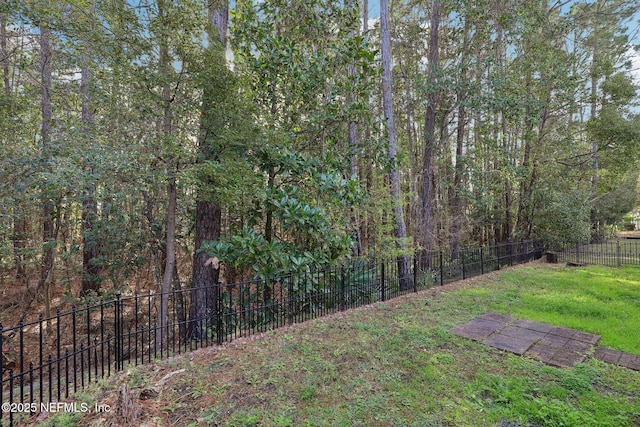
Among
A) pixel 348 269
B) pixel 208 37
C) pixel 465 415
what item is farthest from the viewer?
pixel 348 269

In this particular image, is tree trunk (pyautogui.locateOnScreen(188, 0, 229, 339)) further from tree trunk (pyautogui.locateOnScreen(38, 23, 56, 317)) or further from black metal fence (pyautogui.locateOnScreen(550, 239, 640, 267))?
black metal fence (pyautogui.locateOnScreen(550, 239, 640, 267))

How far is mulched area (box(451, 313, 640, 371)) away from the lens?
11.3ft

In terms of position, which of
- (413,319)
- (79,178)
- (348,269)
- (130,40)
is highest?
(130,40)

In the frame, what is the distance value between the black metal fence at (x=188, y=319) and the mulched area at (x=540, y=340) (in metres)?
2.00

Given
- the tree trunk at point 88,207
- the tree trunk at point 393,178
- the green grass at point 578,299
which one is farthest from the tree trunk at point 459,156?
the tree trunk at point 88,207

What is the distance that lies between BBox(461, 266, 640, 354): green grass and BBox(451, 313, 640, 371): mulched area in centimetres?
24

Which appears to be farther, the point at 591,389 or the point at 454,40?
the point at 454,40

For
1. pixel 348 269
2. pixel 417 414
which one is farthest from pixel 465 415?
pixel 348 269

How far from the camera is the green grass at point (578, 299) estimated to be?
4.30 metres

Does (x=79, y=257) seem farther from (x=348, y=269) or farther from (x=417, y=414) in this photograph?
(x=417, y=414)

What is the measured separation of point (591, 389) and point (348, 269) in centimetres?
343

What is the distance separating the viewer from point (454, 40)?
9219mm

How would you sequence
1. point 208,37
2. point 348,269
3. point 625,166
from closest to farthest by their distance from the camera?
point 208,37
point 348,269
point 625,166

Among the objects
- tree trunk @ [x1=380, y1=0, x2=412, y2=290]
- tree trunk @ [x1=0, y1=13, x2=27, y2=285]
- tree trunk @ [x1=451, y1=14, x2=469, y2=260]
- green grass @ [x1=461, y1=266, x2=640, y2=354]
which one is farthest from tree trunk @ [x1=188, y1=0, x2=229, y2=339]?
tree trunk @ [x1=451, y1=14, x2=469, y2=260]
